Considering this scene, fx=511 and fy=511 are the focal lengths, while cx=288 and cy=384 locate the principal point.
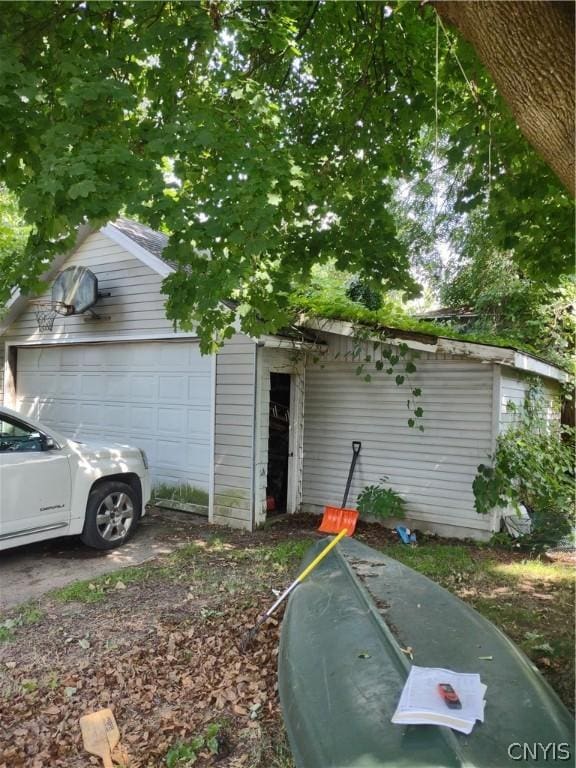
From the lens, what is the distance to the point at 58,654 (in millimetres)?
3875

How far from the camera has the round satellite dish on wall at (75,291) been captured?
8.52 m

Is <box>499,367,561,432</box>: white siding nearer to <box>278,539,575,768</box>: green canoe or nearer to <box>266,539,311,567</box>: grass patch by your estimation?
<box>266,539,311,567</box>: grass patch

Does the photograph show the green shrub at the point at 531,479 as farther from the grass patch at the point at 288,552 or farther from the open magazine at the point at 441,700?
the open magazine at the point at 441,700

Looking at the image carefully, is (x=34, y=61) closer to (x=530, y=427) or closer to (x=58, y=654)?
(x=58, y=654)

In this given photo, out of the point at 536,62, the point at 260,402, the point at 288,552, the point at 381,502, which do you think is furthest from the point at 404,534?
the point at 536,62

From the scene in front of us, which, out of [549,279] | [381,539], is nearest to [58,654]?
[381,539]

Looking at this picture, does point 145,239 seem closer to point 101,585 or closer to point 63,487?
point 63,487

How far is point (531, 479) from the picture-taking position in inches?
269

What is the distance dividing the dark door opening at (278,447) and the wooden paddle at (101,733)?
213 inches

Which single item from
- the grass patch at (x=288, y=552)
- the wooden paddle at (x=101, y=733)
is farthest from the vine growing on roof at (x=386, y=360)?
the wooden paddle at (x=101, y=733)

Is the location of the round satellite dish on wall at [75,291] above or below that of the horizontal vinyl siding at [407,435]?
above

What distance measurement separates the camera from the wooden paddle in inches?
113

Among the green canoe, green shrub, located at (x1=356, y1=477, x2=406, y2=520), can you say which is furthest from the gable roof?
the green canoe

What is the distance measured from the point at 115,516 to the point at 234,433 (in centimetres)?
191
